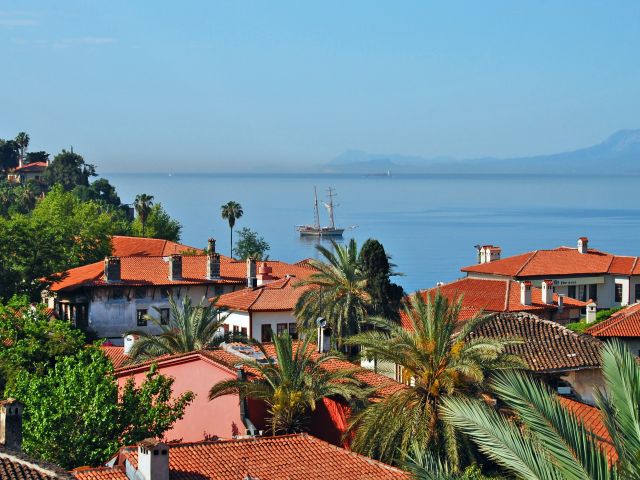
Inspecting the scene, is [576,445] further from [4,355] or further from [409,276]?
[409,276]

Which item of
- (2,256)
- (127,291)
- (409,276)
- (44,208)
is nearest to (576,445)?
(127,291)

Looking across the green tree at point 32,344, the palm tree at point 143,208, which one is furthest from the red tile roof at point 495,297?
the palm tree at point 143,208

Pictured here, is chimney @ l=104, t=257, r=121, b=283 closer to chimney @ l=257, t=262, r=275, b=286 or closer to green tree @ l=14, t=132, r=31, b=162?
chimney @ l=257, t=262, r=275, b=286

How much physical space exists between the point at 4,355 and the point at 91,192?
11356cm

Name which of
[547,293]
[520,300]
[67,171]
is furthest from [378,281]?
[67,171]

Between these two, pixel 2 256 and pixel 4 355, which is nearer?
pixel 4 355

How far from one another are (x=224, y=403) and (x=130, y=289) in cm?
2830

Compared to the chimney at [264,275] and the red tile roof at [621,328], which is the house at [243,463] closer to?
the red tile roof at [621,328]

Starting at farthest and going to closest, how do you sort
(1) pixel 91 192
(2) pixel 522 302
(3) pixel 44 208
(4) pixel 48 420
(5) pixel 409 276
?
(1) pixel 91 192 → (5) pixel 409 276 → (3) pixel 44 208 → (2) pixel 522 302 → (4) pixel 48 420

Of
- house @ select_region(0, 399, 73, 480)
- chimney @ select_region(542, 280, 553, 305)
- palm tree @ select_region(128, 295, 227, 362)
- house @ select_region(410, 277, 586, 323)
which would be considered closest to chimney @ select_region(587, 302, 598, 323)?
house @ select_region(410, 277, 586, 323)

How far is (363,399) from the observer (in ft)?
A: 72.7

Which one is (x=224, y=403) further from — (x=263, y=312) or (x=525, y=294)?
(x=525, y=294)

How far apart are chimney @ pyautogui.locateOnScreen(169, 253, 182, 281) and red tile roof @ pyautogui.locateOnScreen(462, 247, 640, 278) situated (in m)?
17.2

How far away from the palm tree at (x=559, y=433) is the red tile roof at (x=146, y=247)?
6091 cm
